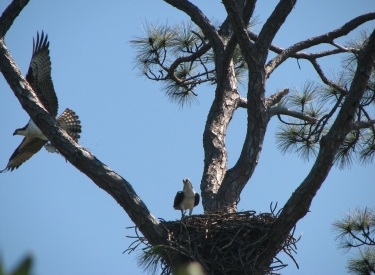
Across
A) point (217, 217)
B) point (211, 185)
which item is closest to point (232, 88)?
point (211, 185)

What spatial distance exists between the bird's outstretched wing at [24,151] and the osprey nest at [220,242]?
3.55m

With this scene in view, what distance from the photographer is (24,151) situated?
6.80 meters

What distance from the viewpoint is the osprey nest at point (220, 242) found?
345 cm

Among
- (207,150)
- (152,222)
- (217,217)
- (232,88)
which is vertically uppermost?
(232,88)

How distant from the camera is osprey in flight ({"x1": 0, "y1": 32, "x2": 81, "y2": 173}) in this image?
585 cm

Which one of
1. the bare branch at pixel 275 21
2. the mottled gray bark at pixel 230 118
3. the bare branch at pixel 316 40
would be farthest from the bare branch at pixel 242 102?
the bare branch at pixel 275 21

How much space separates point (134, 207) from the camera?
3.50m

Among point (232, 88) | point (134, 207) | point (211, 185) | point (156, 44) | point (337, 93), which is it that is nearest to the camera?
point (134, 207)

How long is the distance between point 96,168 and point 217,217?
996 millimetres

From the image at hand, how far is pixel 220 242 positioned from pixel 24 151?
4.14 metres

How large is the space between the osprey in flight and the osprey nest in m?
2.40

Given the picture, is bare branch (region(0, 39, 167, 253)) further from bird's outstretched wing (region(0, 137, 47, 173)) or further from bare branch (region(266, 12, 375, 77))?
bird's outstretched wing (region(0, 137, 47, 173))

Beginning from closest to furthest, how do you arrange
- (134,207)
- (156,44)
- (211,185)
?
1. (134,207)
2. (211,185)
3. (156,44)

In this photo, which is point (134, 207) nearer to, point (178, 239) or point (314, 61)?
point (178, 239)
